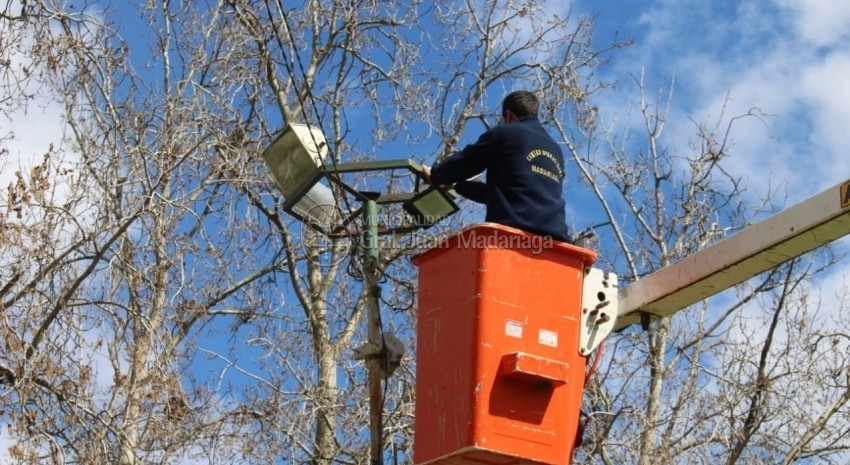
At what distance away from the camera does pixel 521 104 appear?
26.3 ft

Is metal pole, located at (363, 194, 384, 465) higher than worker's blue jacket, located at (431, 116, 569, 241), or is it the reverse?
worker's blue jacket, located at (431, 116, 569, 241)

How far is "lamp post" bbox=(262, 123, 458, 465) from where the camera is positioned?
25.5ft

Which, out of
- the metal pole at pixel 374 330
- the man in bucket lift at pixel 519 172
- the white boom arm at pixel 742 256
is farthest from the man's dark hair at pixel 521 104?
the white boom arm at pixel 742 256

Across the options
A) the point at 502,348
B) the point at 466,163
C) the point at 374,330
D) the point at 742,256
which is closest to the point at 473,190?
the point at 466,163

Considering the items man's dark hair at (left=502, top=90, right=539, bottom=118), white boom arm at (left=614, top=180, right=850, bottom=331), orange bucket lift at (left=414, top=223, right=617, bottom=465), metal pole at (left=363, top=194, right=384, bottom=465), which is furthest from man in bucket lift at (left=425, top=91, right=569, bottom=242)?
white boom arm at (left=614, top=180, right=850, bottom=331)

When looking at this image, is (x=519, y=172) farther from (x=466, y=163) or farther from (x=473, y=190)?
(x=473, y=190)

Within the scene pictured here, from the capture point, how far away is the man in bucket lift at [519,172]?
7430mm

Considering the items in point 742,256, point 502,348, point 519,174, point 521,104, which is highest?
point 521,104

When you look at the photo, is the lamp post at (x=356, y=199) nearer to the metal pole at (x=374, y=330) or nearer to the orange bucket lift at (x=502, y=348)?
the metal pole at (x=374, y=330)

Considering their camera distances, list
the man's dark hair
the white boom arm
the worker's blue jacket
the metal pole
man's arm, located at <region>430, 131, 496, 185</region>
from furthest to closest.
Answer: the man's dark hair < man's arm, located at <region>430, 131, 496, 185</region> < the metal pole < the worker's blue jacket < the white boom arm

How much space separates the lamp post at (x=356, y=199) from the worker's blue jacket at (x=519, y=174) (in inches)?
6.9

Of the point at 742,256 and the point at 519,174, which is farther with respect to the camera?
the point at 519,174

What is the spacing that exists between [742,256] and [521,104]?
1570 mm

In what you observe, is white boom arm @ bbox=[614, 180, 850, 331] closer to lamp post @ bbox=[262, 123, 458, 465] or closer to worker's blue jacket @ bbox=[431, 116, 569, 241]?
worker's blue jacket @ bbox=[431, 116, 569, 241]
